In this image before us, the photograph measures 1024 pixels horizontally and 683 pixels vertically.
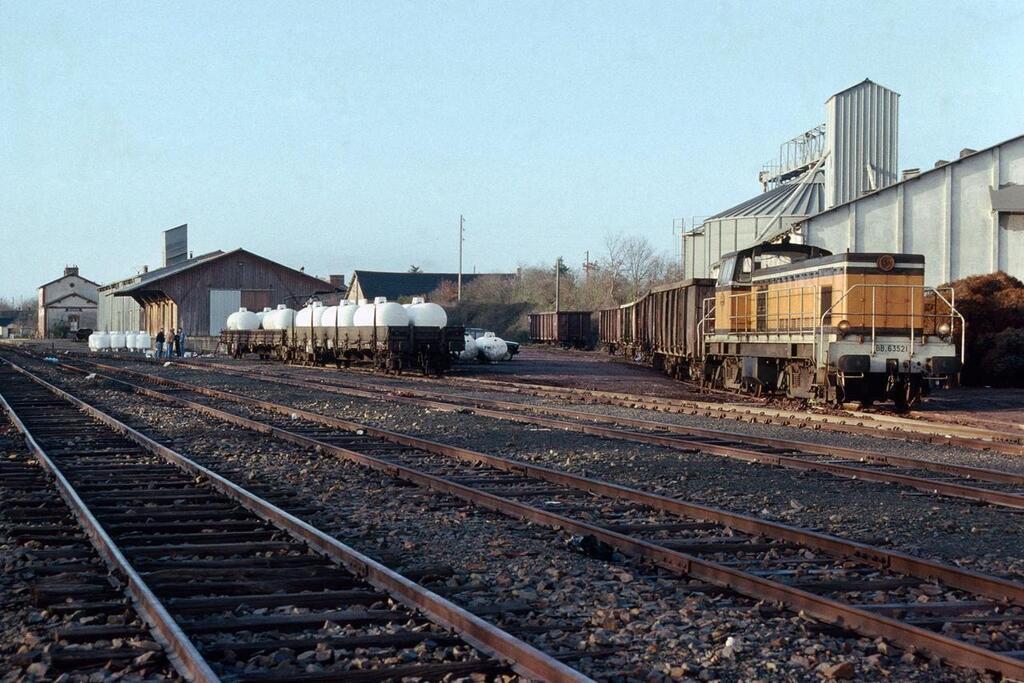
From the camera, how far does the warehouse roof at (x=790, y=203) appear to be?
47.9m

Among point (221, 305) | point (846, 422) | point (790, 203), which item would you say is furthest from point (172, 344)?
point (846, 422)

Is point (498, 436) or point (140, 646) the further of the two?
point (498, 436)

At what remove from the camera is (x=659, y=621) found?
5289 millimetres

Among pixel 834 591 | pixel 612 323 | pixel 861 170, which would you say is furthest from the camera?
pixel 612 323

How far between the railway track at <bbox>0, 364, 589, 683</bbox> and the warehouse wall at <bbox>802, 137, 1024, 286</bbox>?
2805cm

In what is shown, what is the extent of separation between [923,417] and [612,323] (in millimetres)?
31132

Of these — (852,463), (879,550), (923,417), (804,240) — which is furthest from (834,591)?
(804,240)

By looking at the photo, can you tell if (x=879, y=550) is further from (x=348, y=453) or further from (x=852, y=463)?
(x=348, y=453)

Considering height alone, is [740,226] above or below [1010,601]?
above

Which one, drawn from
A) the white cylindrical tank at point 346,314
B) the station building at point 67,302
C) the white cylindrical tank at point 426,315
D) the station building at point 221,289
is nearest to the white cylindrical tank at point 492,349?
the white cylindrical tank at point 426,315

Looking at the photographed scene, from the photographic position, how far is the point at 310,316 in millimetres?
41812

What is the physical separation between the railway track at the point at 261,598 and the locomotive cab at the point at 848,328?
1110 centimetres

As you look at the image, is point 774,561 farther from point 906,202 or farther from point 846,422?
point 906,202

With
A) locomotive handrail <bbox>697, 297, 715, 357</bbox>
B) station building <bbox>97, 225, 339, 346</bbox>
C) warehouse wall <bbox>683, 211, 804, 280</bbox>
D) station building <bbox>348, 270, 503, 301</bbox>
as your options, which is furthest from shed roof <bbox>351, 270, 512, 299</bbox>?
locomotive handrail <bbox>697, 297, 715, 357</bbox>
